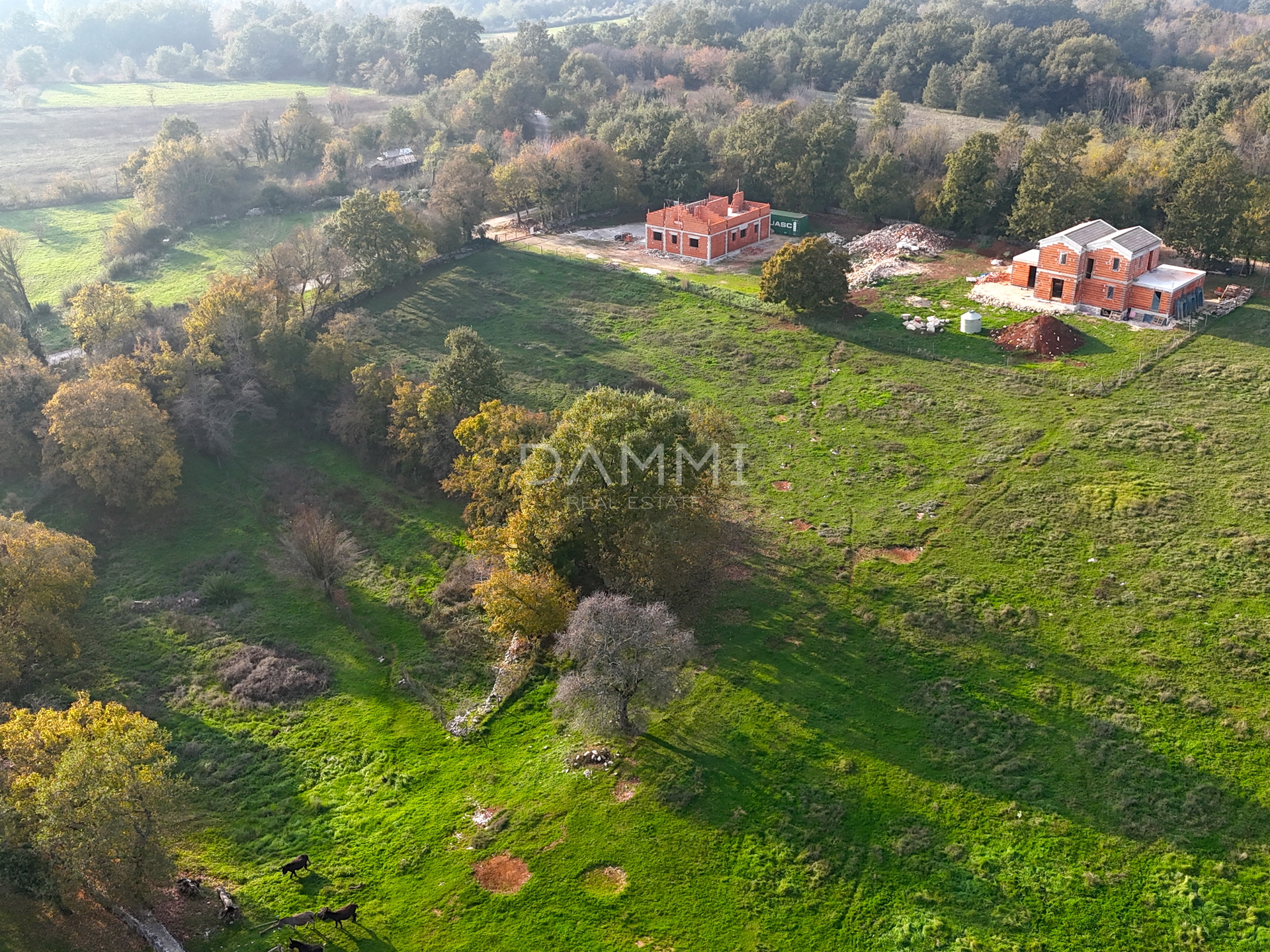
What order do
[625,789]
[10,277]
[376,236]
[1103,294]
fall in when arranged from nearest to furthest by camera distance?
[625,789] → [1103,294] → [10,277] → [376,236]

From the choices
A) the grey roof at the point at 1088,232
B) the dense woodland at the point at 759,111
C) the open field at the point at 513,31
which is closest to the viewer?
the grey roof at the point at 1088,232

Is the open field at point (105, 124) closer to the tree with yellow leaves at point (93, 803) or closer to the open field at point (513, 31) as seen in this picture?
the open field at point (513, 31)

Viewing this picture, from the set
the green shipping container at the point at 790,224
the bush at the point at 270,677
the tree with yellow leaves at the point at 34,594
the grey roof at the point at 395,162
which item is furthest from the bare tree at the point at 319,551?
the grey roof at the point at 395,162

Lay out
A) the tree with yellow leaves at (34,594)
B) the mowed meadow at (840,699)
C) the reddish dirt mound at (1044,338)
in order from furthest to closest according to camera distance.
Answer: the reddish dirt mound at (1044,338)
the tree with yellow leaves at (34,594)
the mowed meadow at (840,699)

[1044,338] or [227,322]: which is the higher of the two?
[227,322]

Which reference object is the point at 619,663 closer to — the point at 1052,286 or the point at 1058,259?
the point at 1058,259

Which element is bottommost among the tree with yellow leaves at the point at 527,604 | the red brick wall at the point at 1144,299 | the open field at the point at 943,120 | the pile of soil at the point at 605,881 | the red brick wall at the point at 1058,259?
the pile of soil at the point at 605,881

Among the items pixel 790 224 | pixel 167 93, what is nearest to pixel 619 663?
pixel 790 224
